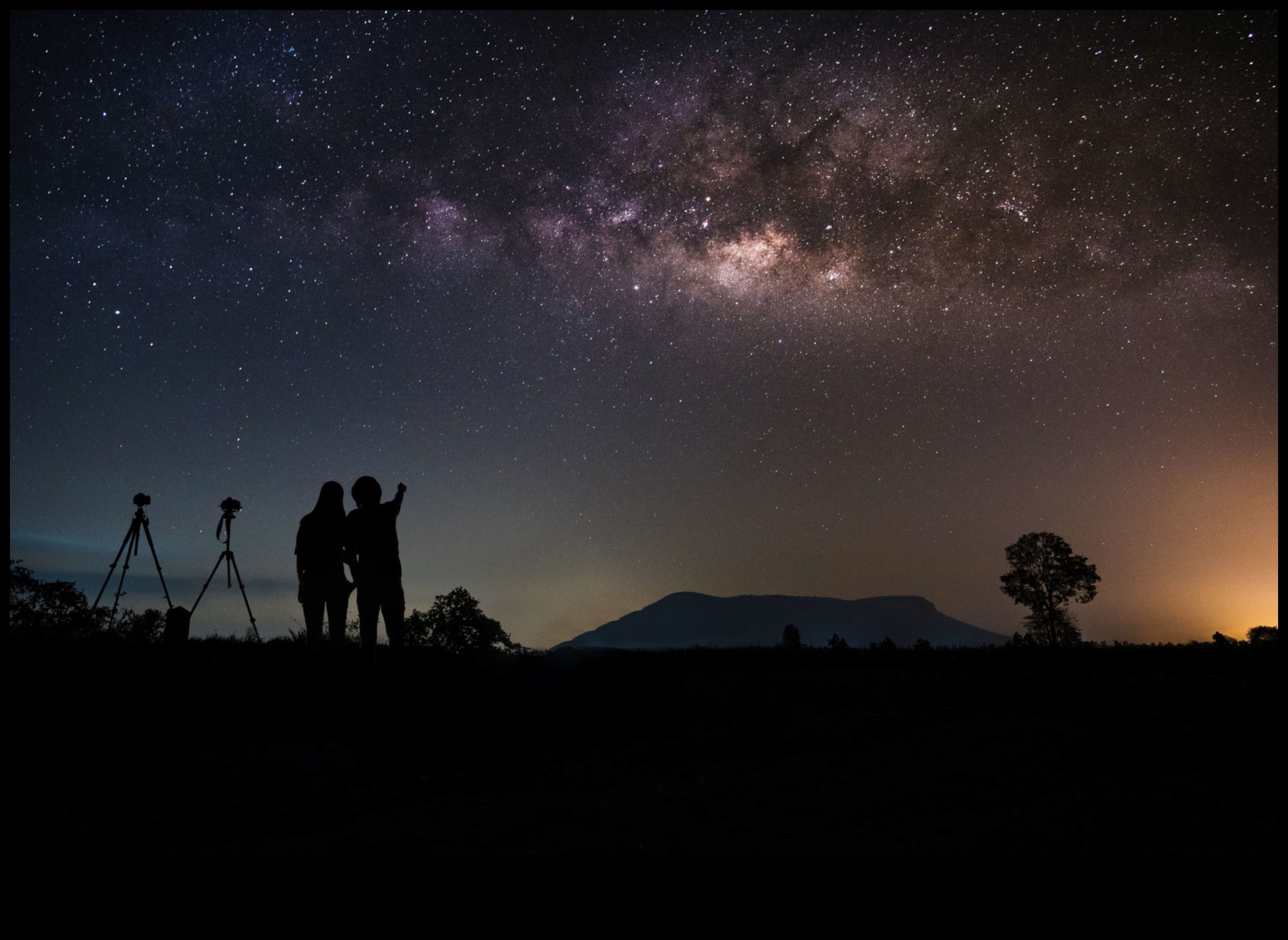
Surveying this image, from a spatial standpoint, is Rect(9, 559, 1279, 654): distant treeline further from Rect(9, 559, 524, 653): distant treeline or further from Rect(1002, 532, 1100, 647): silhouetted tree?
Rect(1002, 532, 1100, 647): silhouetted tree

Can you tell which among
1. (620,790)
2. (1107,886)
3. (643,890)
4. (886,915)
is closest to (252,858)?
(643,890)

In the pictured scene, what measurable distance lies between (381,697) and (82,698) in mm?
2786

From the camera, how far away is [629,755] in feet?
19.8

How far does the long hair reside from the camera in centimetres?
741

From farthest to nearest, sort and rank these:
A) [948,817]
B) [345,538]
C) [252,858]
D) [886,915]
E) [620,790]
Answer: [345,538]
[620,790]
[948,817]
[252,858]
[886,915]

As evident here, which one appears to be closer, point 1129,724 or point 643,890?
point 643,890

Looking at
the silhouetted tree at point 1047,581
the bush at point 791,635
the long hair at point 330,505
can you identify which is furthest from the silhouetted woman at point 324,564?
the silhouetted tree at point 1047,581

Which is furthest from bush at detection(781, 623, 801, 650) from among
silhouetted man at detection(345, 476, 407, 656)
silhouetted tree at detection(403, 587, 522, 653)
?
silhouetted man at detection(345, 476, 407, 656)

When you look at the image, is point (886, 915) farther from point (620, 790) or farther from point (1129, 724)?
point (1129, 724)

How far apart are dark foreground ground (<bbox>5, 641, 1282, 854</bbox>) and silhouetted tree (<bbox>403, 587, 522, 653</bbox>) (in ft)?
6.70

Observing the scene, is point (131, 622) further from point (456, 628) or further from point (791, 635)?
point (791, 635)

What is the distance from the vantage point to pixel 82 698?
6.31m

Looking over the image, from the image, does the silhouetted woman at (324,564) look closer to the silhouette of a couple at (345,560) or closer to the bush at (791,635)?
the silhouette of a couple at (345,560)

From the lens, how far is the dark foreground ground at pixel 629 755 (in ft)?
13.9
